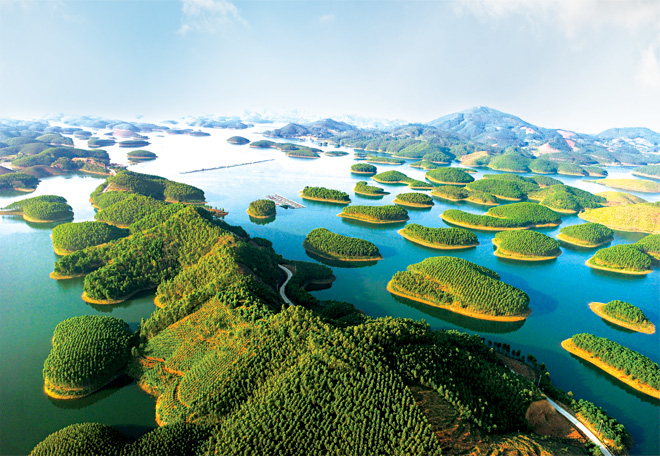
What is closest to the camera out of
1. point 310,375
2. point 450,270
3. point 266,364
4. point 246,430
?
point 246,430

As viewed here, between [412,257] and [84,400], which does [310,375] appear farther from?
[412,257]

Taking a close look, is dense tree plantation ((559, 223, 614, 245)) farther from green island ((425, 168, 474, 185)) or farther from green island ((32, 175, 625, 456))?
green island ((425, 168, 474, 185))

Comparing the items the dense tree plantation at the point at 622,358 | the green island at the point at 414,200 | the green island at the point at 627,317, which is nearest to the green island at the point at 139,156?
the green island at the point at 414,200

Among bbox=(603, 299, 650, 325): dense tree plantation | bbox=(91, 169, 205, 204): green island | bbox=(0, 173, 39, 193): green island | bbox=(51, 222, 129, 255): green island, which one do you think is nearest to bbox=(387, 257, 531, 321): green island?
bbox=(603, 299, 650, 325): dense tree plantation

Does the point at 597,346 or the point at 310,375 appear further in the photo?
the point at 597,346

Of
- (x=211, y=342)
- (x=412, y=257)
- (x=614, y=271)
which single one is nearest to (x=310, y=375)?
(x=211, y=342)

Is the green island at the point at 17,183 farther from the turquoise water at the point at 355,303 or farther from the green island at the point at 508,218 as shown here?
the green island at the point at 508,218
